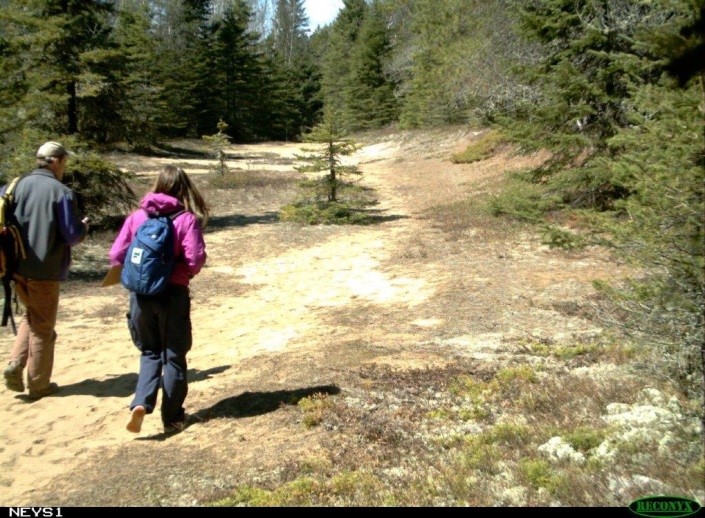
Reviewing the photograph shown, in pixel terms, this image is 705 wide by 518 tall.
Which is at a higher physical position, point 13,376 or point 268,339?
point 13,376

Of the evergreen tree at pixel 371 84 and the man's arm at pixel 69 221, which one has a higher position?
the evergreen tree at pixel 371 84

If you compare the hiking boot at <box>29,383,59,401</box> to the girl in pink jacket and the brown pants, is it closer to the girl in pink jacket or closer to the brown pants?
the brown pants

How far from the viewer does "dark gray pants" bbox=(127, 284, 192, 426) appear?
5.06 meters

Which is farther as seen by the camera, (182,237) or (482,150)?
(482,150)

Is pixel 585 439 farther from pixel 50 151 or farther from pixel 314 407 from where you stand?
pixel 50 151

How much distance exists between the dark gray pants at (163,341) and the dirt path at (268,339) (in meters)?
0.36

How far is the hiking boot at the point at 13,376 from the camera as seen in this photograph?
6020 mm

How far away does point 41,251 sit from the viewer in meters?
5.78

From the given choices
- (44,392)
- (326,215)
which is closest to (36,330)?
(44,392)

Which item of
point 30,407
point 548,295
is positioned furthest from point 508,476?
point 548,295

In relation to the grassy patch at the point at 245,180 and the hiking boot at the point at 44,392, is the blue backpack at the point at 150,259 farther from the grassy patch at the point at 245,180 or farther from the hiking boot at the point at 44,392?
the grassy patch at the point at 245,180

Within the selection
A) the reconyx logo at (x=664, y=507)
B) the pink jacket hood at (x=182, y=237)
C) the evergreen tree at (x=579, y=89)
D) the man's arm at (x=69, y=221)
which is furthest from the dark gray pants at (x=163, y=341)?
the evergreen tree at (x=579, y=89)

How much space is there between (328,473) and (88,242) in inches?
465

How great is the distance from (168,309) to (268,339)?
10.3 ft
